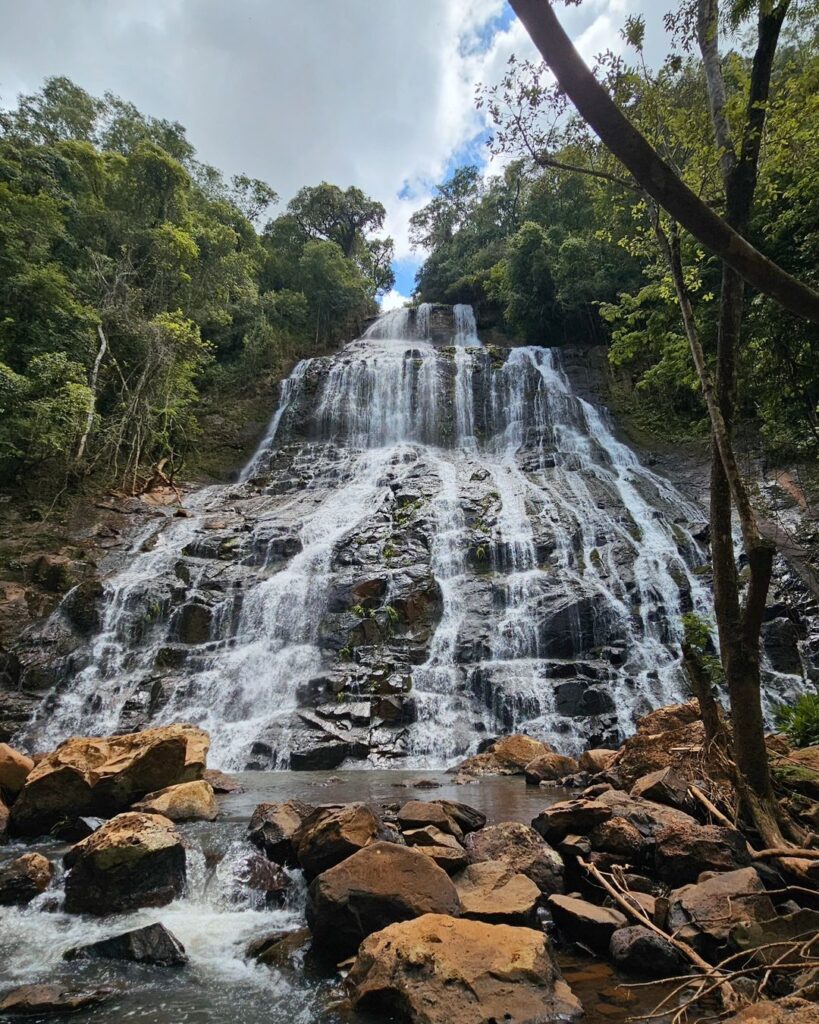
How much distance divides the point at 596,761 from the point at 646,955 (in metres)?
5.51

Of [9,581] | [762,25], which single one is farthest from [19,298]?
[762,25]

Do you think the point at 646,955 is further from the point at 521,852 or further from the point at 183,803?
the point at 183,803

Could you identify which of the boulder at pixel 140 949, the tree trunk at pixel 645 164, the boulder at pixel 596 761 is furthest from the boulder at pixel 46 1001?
the boulder at pixel 596 761

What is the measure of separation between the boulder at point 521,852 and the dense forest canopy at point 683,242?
5.85 m

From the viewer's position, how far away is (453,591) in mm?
15070

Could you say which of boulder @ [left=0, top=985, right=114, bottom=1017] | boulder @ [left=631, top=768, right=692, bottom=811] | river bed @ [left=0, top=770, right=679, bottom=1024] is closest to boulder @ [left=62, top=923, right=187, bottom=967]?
river bed @ [left=0, top=770, right=679, bottom=1024]

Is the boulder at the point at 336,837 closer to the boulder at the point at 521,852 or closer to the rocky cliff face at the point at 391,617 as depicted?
the boulder at the point at 521,852

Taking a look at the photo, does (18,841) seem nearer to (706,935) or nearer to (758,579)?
(706,935)

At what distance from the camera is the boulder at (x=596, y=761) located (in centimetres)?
872

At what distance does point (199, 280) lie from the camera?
26.9m

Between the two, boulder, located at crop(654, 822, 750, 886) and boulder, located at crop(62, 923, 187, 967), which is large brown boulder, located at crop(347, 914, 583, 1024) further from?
boulder, located at crop(654, 822, 750, 886)

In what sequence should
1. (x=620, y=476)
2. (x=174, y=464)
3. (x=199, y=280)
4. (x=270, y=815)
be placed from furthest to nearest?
1. (x=199, y=280)
2. (x=174, y=464)
3. (x=620, y=476)
4. (x=270, y=815)

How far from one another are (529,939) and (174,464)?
2292 centimetres

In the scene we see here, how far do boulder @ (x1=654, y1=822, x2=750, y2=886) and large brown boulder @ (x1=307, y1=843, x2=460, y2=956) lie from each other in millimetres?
1792
